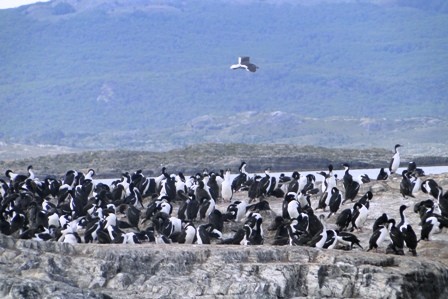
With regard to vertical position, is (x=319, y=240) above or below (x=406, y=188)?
below

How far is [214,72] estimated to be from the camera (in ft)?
474

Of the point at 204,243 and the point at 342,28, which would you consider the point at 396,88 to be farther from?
the point at 204,243

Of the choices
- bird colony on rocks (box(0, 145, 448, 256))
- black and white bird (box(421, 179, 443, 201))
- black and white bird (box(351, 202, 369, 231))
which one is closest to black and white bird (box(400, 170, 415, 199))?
bird colony on rocks (box(0, 145, 448, 256))

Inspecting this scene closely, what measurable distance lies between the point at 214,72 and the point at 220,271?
4949 inches

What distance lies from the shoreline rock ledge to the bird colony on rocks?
66.6 inches

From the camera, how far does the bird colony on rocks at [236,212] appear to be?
22672mm

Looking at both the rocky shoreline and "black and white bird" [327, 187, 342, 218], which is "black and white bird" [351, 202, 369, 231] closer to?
"black and white bird" [327, 187, 342, 218]

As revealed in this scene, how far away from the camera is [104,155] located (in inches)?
2383

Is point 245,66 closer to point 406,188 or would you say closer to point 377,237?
point 406,188

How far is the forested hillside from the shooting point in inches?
4586

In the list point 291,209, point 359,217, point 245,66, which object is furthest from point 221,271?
point 245,66

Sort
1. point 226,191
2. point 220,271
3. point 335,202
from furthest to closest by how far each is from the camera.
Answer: point 226,191 < point 335,202 < point 220,271

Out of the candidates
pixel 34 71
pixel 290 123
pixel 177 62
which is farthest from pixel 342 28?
pixel 290 123

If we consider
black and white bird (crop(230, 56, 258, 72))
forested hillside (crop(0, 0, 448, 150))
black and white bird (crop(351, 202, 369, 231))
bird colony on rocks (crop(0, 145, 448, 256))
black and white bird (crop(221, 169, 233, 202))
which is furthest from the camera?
forested hillside (crop(0, 0, 448, 150))
